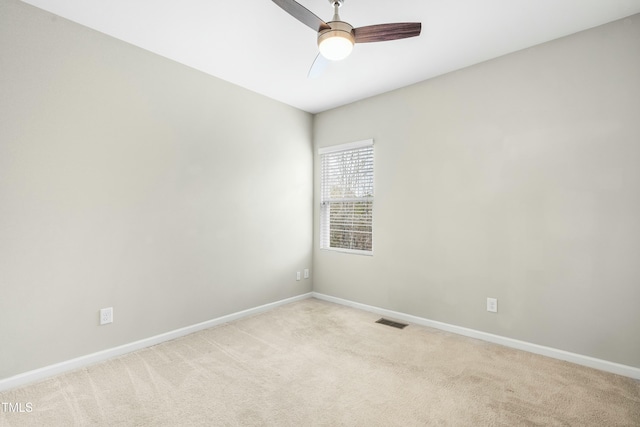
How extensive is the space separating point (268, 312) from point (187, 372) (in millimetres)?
1414

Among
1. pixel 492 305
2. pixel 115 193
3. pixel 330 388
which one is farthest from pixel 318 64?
pixel 492 305

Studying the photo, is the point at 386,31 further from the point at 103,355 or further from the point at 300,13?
the point at 103,355

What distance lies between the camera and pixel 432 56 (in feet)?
9.02

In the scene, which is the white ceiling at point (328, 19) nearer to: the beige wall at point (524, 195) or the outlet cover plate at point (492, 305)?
the beige wall at point (524, 195)

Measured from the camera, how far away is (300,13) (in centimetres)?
166

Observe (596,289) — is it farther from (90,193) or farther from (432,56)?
(90,193)

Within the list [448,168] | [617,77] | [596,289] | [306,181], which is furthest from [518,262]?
[306,181]

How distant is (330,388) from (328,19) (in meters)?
2.64

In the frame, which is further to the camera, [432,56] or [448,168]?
[448,168]

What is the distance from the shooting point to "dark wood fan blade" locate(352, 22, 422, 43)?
180cm

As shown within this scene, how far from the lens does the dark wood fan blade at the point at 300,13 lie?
1571 mm

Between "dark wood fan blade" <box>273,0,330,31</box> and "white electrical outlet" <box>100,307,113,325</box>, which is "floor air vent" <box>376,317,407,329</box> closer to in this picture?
"white electrical outlet" <box>100,307,113,325</box>

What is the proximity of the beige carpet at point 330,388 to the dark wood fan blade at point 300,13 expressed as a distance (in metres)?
2.29

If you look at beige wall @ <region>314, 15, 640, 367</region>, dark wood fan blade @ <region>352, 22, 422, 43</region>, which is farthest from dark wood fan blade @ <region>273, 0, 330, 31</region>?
beige wall @ <region>314, 15, 640, 367</region>
